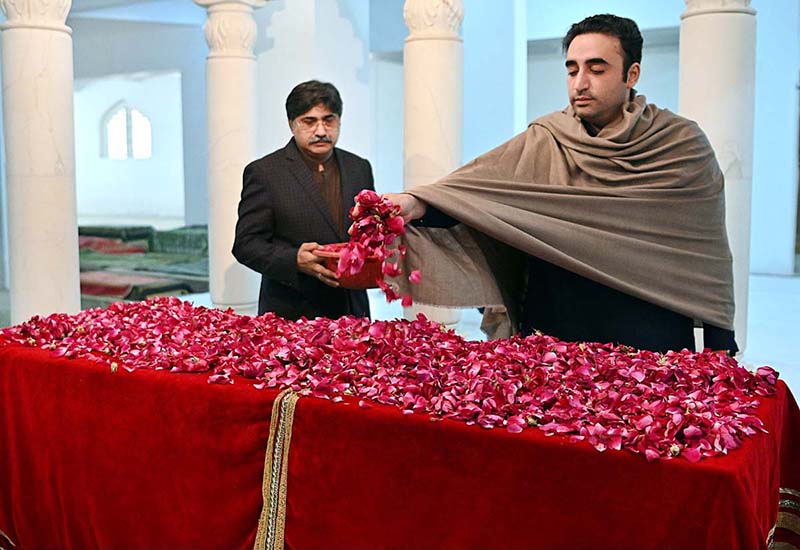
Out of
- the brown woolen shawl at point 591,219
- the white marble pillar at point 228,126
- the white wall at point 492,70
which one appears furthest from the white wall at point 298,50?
the brown woolen shawl at point 591,219

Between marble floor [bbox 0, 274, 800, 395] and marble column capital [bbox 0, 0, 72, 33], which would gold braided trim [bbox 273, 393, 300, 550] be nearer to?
marble floor [bbox 0, 274, 800, 395]

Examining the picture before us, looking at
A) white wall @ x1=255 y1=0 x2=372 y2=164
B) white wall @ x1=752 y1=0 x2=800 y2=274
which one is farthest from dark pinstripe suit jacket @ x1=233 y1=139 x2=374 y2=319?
white wall @ x1=752 y1=0 x2=800 y2=274

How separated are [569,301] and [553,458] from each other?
1.14 m

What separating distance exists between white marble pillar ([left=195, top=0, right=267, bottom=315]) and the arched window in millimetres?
16218

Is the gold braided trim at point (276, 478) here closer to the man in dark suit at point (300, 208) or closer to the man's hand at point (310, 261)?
the man's hand at point (310, 261)

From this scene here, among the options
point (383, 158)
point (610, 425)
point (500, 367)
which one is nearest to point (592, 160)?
point (500, 367)

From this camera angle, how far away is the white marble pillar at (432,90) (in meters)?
6.20

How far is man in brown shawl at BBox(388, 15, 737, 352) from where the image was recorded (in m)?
2.98

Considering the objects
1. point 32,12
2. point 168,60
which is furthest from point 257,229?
point 168,60

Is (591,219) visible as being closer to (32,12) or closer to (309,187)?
(309,187)

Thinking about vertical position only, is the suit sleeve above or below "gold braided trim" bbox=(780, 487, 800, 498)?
above

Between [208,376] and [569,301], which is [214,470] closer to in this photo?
[208,376]

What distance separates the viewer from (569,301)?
312cm

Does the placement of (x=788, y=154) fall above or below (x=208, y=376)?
above
